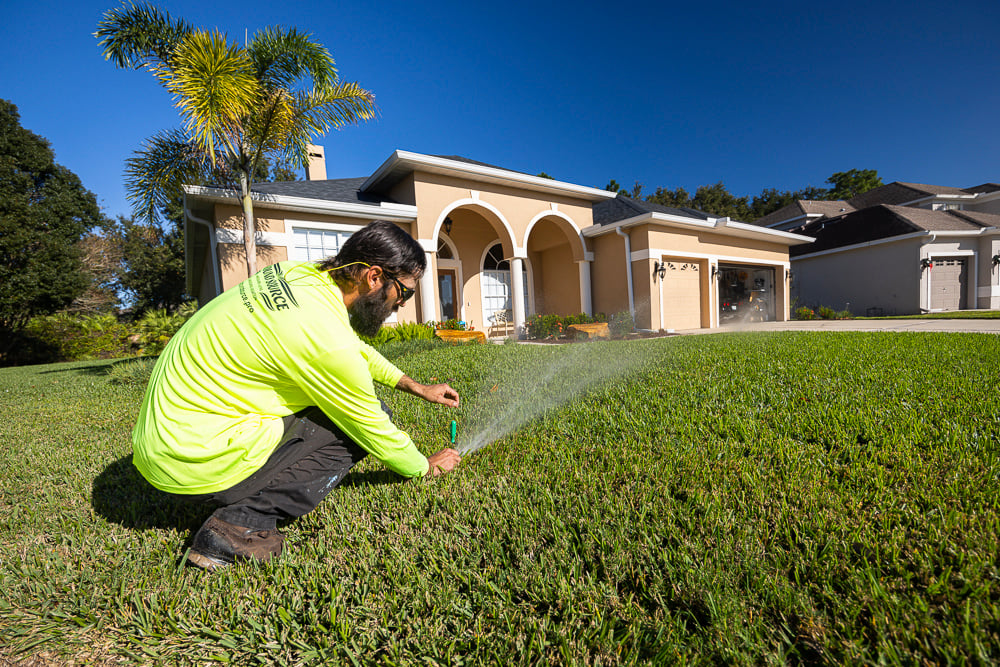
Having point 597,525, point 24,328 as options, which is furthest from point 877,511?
point 24,328

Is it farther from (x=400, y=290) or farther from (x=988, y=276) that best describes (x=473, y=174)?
(x=988, y=276)

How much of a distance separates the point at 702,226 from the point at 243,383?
50.1 ft

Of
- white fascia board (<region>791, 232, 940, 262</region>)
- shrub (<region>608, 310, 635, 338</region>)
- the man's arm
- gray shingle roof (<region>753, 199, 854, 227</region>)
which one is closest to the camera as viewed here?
the man's arm

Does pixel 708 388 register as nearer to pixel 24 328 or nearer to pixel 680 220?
pixel 680 220

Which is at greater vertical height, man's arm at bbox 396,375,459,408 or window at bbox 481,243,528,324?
window at bbox 481,243,528,324

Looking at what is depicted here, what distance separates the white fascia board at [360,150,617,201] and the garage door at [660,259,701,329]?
11.9 feet

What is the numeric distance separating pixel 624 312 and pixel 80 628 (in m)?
12.6

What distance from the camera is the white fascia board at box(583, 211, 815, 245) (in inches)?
484

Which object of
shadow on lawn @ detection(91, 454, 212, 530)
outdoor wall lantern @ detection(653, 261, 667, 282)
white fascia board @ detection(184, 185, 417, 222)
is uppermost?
white fascia board @ detection(184, 185, 417, 222)

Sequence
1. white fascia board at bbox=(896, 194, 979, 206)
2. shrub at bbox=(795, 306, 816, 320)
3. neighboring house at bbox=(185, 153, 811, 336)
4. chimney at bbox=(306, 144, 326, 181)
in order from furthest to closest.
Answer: white fascia board at bbox=(896, 194, 979, 206)
shrub at bbox=(795, 306, 816, 320)
chimney at bbox=(306, 144, 326, 181)
neighboring house at bbox=(185, 153, 811, 336)

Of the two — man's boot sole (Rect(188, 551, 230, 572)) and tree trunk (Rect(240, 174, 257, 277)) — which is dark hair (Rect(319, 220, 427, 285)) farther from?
tree trunk (Rect(240, 174, 257, 277))

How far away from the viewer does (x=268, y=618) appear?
4.56 feet

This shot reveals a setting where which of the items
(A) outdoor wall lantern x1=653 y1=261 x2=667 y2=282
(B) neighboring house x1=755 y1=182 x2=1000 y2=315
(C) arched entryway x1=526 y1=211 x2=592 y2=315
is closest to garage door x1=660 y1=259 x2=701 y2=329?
(A) outdoor wall lantern x1=653 y1=261 x2=667 y2=282

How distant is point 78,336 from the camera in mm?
16516
